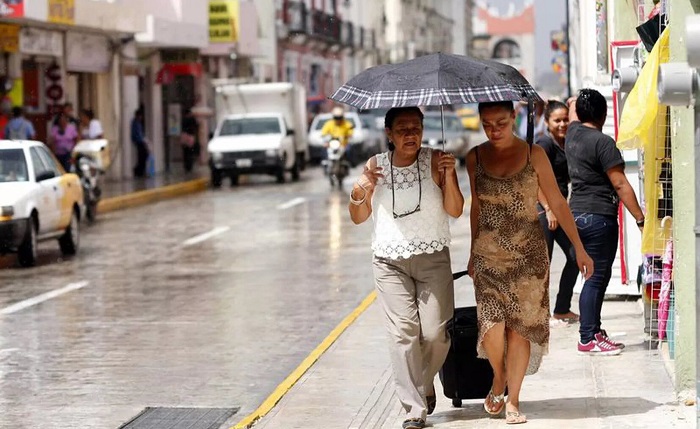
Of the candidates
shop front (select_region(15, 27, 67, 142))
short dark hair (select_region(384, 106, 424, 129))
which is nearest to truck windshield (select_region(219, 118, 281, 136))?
shop front (select_region(15, 27, 67, 142))

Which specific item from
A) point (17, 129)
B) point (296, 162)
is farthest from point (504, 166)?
point (296, 162)

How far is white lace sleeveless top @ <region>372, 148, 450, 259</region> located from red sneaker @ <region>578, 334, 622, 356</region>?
93.4 inches

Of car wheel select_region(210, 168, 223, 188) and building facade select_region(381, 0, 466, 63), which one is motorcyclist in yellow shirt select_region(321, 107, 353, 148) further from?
building facade select_region(381, 0, 466, 63)

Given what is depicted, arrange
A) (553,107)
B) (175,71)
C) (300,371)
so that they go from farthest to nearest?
(175,71)
(553,107)
(300,371)

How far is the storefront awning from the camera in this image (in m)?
42.5

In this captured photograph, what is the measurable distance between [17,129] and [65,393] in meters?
18.3

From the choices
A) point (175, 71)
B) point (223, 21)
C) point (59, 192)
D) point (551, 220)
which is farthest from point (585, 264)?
point (175, 71)

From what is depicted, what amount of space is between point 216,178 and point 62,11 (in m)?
5.68

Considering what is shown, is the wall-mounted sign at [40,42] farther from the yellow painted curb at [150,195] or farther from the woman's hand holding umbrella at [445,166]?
the woman's hand holding umbrella at [445,166]

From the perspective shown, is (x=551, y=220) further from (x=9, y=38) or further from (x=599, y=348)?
(x=9, y=38)

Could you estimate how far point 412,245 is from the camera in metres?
7.58

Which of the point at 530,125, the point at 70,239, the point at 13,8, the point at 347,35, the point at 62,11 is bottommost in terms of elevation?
the point at 70,239

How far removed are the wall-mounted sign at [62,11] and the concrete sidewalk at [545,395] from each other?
20440 mm

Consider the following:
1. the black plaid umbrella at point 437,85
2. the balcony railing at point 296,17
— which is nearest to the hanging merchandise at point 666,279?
the black plaid umbrella at point 437,85
